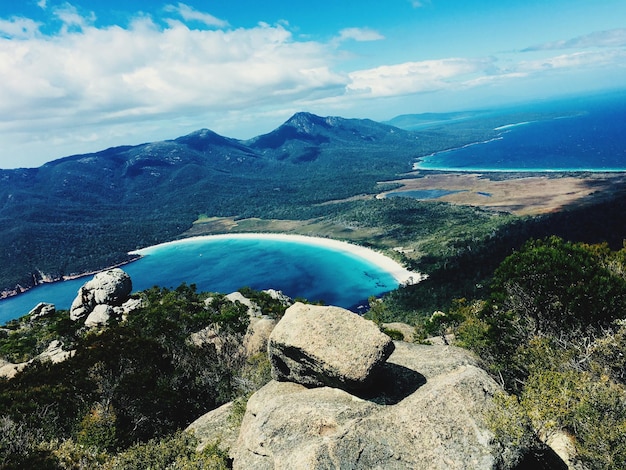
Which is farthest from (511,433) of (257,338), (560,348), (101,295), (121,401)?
(101,295)

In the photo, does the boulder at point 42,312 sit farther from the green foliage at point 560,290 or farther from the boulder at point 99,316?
the green foliage at point 560,290

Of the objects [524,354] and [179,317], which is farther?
[179,317]

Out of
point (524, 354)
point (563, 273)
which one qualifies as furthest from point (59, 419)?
point (563, 273)

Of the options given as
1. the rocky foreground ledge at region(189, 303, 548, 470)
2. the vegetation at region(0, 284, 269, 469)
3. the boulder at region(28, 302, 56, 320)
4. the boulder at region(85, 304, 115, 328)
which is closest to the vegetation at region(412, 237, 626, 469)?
the rocky foreground ledge at region(189, 303, 548, 470)

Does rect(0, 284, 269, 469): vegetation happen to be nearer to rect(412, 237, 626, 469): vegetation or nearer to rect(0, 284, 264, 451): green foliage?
rect(0, 284, 264, 451): green foliage

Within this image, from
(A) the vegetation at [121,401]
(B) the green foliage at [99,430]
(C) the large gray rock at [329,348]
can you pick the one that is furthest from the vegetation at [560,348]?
(B) the green foliage at [99,430]

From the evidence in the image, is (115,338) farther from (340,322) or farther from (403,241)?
(403,241)

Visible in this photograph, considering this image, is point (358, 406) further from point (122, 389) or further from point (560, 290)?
point (560, 290)
